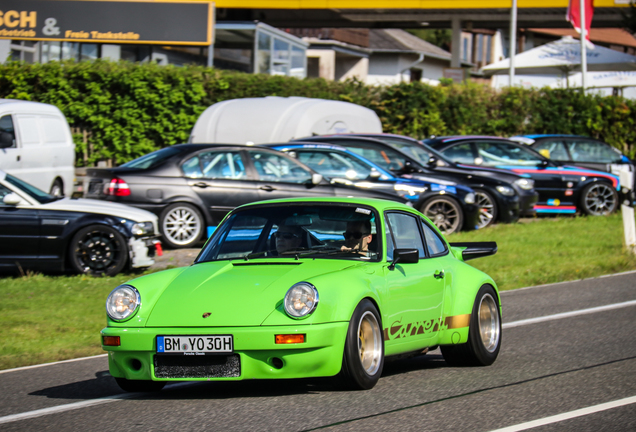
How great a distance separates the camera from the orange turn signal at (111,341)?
5677 millimetres

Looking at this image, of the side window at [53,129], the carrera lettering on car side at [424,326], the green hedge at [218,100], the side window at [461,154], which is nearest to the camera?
the carrera lettering on car side at [424,326]

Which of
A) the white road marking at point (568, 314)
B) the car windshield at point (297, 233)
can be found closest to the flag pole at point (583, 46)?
the white road marking at point (568, 314)

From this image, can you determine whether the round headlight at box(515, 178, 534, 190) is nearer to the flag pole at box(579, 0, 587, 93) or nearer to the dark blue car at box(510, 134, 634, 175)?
the dark blue car at box(510, 134, 634, 175)

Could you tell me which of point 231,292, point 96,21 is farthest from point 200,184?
point 96,21

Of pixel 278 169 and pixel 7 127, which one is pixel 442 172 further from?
pixel 7 127

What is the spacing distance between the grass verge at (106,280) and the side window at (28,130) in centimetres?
527

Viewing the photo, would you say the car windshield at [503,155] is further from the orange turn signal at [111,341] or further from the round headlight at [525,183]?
the orange turn signal at [111,341]

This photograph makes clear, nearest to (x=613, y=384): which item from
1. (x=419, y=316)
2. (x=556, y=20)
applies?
(x=419, y=316)

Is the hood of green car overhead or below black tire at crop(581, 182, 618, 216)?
below

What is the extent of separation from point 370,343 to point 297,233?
1.11 m

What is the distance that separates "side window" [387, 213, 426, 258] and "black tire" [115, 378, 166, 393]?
77.7 inches

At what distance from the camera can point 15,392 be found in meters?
6.29

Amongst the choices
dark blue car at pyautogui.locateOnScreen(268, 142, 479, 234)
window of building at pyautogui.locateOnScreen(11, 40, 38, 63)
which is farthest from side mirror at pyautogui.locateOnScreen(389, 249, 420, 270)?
window of building at pyautogui.locateOnScreen(11, 40, 38, 63)

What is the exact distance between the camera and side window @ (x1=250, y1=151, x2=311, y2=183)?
14.3m
